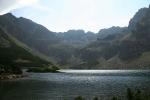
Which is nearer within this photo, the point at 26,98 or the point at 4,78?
the point at 26,98

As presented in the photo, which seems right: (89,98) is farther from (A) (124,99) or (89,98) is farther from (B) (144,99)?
(B) (144,99)

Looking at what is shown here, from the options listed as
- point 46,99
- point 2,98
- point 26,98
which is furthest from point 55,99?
point 2,98

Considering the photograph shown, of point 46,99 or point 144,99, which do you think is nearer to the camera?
point 144,99

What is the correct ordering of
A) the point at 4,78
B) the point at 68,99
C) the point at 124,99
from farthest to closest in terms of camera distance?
the point at 4,78, the point at 68,99, the point at 124,99

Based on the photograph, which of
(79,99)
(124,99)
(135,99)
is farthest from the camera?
(124,99)

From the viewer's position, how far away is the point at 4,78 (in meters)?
190

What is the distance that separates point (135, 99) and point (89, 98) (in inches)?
1660

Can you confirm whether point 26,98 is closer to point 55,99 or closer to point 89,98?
point 55,99

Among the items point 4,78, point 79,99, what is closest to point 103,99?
point 79,99

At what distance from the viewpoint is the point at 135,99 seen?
46781 millimetres

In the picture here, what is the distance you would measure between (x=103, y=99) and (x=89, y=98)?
5070mm

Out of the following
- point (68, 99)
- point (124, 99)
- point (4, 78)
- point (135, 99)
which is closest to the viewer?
point (135, 99)

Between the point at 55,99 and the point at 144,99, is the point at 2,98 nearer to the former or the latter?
the point at 55,99

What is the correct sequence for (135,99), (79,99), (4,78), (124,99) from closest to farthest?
(79,99) → (135,99) → (124,99) → (4,78)
